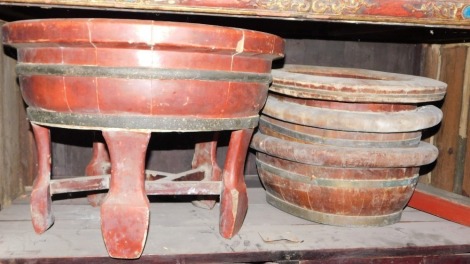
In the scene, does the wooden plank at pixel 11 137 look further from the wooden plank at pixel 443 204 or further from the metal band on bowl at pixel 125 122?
the wooden plank at pixel 443 204

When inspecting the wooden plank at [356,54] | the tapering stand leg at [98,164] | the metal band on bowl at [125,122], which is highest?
the wooden plank at [356,54]

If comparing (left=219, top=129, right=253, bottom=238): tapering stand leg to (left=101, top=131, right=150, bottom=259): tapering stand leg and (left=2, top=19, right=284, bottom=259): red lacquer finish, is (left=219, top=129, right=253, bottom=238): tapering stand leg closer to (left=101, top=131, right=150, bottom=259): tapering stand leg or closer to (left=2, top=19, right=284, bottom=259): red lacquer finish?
(left=2, top=19, right=284, bottom=259): red lacquer finish

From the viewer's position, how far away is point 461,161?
179 cm

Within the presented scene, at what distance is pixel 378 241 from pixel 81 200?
988mm

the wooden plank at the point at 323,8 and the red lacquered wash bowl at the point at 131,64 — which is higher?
the wooden plank at the point at 323,8

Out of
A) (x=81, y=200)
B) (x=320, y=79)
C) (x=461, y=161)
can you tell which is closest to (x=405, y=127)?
(x=320, y=79)

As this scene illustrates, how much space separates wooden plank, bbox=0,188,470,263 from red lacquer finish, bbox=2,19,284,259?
0.51 ft

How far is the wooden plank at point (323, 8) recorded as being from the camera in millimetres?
1151

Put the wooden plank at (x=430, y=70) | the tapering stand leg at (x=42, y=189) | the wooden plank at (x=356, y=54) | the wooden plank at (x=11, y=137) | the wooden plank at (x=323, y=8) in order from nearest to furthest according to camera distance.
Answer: the wooden plank at (x=323, y=8) < the tapering stand leg at (x=42, y=189) < the wooden plank at (x=11, y=137) < the wooden plank at (x=430, y=70) < the wooden plank at (x=356, y=54)

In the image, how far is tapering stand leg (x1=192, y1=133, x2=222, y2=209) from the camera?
167 cm

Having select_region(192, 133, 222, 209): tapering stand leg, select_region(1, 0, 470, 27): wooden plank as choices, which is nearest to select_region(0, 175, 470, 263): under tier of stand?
select_region(192, 133, 222, 209): tapering stand leg

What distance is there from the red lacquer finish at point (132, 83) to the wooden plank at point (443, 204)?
0.84m

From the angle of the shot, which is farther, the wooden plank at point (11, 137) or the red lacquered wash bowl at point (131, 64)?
the wooden plank at point (11, 137)

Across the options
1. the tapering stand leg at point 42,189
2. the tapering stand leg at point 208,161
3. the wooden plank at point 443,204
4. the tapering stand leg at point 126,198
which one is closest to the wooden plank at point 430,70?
the wooden plank at point 443,204
